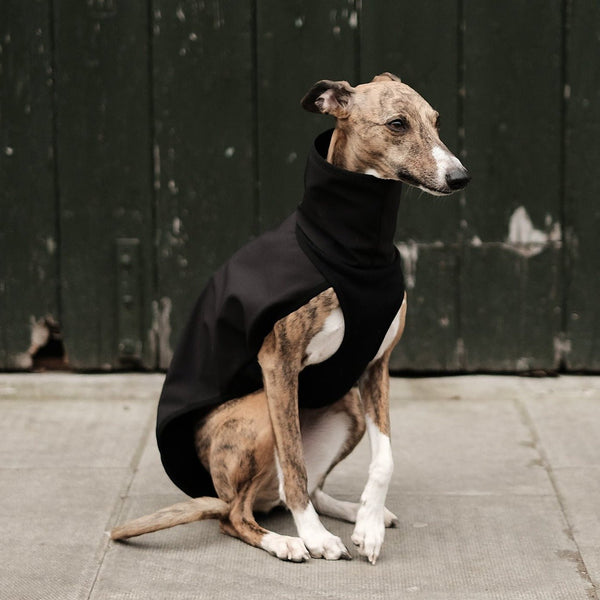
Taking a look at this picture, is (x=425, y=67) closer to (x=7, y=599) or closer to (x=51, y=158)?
(x=51, y=158)

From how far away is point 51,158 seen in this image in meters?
5.18

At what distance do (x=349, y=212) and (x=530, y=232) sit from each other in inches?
76.9

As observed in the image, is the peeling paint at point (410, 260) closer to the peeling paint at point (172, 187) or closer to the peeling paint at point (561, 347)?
the peeling paint at point (561, 347)

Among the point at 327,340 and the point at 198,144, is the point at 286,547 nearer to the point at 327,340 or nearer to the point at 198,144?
the point at 327,340

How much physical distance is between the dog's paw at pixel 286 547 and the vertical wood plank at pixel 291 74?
6.55 feet

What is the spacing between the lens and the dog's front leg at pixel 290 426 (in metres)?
3.44

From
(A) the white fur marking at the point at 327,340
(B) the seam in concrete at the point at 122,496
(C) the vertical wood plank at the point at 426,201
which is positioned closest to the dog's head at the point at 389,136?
(A) the white fur marking at the point at 327,340

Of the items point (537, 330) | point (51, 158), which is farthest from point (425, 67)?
point (51, 158)

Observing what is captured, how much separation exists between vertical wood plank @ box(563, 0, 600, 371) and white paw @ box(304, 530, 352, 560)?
2133mm

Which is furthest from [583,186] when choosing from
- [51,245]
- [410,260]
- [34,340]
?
[34,340]

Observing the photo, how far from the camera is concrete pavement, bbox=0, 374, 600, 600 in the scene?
10.9ft

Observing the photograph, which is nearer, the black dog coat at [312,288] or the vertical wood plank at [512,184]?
the black dog coat at [312,288]

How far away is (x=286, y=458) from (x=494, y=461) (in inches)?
44.9

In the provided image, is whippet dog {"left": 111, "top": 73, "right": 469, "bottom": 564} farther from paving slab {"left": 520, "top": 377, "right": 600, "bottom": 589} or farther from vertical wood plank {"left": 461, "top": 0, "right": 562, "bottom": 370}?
vertical wood plank {"left": 461, "top": 0, "right": 562, "bottom": 370}
